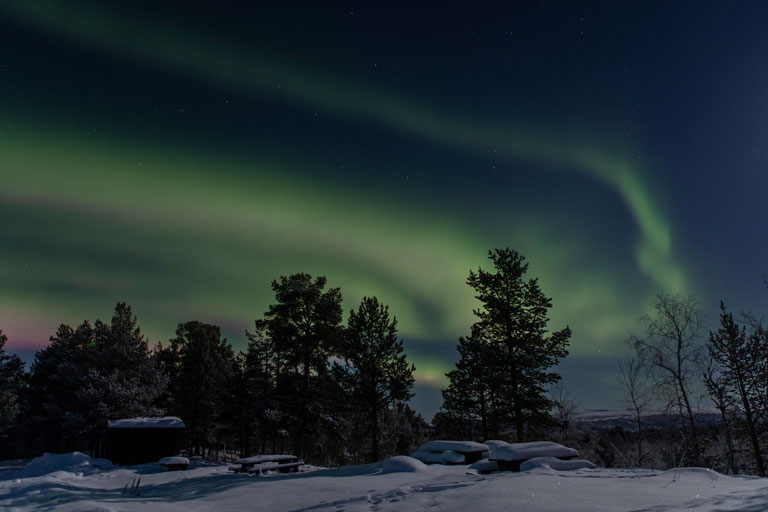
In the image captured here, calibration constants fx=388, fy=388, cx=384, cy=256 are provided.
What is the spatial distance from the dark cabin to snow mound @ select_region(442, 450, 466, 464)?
21652 millimetres

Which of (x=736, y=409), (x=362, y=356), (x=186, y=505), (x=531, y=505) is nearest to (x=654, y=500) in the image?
(x=531, y=505)

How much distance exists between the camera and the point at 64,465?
2320 centimetres

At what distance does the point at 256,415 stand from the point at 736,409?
109ft

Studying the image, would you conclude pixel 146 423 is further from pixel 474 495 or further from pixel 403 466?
pixel 474 495

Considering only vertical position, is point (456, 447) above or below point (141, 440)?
above

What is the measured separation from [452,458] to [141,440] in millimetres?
23938

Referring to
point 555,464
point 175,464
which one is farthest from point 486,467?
point 175,464

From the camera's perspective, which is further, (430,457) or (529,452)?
(430,457)

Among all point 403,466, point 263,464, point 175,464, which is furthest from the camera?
point 175,464

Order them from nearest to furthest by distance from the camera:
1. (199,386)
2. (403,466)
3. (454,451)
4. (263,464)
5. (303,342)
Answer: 1. (403,466)
2. (454,451)
3. (263,464)
4. (303,342)
5. (199,386)

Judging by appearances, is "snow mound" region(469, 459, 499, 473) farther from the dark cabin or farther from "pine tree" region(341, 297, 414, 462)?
the dark cabin

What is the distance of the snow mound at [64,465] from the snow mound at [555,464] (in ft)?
78.6

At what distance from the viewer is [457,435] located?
105 feet

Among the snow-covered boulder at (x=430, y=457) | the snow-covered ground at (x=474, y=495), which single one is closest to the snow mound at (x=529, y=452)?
the snow-covered ground at (x=474, y=495)
